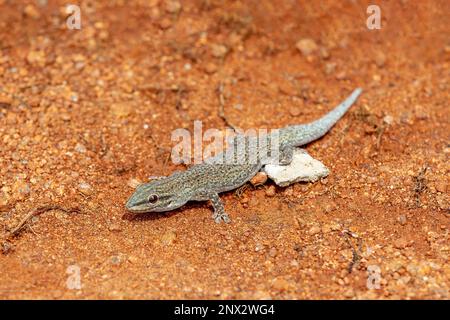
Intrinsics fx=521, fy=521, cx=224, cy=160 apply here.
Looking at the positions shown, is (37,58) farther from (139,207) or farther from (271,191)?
(271,191)

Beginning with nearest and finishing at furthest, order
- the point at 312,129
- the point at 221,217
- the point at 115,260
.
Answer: the point at 115,260, the point at 221,217, the point at 312,129

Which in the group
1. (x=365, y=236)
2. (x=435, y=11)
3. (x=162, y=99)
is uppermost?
(x=435, y=11)

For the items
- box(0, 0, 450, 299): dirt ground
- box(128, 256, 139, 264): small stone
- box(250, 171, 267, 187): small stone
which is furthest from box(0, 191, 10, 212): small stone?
box(250, 171, 267, 187): small stone

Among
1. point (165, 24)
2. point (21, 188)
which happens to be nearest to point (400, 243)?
point (21, 188)

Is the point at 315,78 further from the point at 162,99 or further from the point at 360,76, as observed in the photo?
the point at 162,99

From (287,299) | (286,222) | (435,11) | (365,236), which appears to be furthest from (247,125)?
(435,11)

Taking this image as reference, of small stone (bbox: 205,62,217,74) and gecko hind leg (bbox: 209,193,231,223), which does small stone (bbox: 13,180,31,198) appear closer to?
gecko hind leg (bbox: 209,193,231,223)
